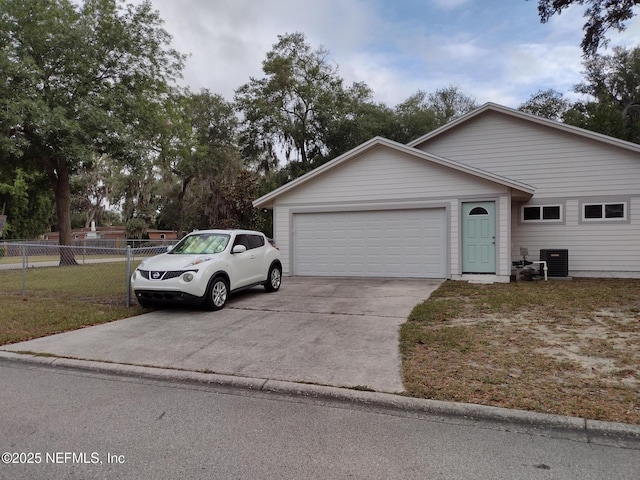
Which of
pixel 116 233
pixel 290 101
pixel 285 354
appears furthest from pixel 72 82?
pixel 116 233

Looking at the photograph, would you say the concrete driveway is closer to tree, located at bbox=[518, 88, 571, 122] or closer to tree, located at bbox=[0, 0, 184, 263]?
tree, located at bbox=[0, 0, 184, 263]

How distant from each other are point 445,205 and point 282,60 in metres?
22.6

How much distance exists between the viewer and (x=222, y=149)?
35312mm

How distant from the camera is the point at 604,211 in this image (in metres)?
12.9

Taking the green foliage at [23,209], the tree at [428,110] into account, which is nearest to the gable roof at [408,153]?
the tree at [428,110]

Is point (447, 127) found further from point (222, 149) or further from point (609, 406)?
point (222, 149)

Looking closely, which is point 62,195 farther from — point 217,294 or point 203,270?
point 203,270

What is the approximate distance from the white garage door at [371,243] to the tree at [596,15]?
25.2ft

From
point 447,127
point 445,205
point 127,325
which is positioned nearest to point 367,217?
point 445,205

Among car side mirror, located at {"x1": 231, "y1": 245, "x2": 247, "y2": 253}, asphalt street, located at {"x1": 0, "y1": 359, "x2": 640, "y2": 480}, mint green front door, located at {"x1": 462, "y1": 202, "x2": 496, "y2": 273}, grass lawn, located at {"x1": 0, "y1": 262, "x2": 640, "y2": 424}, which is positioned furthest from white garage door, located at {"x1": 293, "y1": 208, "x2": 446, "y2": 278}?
asphalt street, located at {"x1": 0, "y1": 359, "x2": 640, "y2": 480}

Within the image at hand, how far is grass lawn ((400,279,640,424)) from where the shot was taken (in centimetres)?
384

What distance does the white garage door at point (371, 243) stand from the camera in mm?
12656

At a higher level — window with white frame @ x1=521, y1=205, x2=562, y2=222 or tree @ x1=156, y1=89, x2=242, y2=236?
tree @ x1=156, y1=89, x2=242, y2=236

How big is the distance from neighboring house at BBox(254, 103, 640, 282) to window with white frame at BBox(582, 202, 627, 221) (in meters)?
0.03
